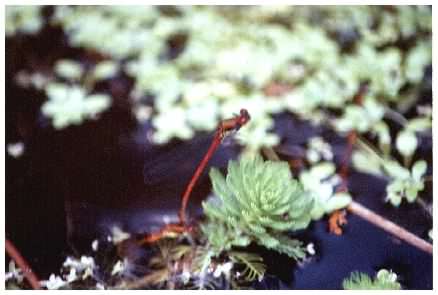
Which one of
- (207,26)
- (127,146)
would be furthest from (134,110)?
(207,26)

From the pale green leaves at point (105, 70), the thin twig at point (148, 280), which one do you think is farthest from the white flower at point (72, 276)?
the pale green leaves at point (105, 70)

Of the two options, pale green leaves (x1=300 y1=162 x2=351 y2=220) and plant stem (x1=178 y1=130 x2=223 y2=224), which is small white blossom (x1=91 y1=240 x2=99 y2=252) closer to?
plant stem (x1=178 y1=130 x2=223 y2=224)

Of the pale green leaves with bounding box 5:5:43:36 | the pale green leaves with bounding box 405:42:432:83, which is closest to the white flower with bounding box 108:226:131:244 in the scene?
the pale green leaves with bounding box 5:5:43:36

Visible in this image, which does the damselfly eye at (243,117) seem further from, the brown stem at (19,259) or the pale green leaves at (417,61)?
the brown stem at (19,259)

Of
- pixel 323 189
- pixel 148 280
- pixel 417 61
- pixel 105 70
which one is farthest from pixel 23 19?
pixel 417 61
